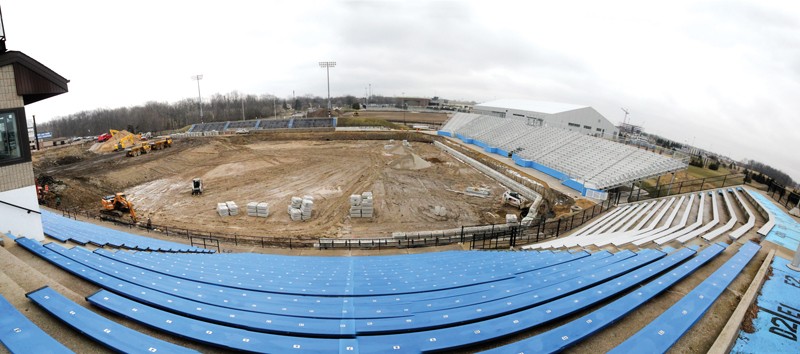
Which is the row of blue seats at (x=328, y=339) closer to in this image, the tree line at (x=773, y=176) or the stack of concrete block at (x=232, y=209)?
the stack of concrete block at (x=232, y=209)

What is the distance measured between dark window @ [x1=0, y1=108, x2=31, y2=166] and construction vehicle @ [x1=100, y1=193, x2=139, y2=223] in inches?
639

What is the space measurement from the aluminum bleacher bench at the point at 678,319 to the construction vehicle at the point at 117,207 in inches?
1127

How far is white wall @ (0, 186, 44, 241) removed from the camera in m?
9.39

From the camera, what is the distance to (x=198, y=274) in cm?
930

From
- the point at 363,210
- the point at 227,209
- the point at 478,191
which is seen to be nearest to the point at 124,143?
the point at 227,209

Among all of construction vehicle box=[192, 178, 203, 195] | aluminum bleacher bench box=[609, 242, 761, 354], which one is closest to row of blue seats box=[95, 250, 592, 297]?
aluminum bleacher bench box=[609, 242, 761, 354]

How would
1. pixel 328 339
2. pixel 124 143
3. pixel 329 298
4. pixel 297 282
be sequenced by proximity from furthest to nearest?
pixel 124 143, pixel 297 282, pixel 329 298, pixel 328 339

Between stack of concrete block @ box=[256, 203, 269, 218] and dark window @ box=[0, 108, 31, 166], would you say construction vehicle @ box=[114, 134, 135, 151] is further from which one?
dark window @ box=[0, 108, 31, 166]

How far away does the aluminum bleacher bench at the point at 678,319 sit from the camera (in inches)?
211

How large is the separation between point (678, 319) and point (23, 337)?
34.5 feet

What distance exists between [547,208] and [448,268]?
18.4 meters

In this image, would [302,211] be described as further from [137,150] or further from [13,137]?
[137,150]

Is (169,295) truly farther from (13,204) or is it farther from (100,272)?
(13,204)

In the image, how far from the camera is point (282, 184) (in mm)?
33062
